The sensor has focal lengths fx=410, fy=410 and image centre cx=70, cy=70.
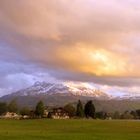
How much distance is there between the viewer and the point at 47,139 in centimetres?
6462

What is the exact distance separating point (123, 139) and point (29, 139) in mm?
16388

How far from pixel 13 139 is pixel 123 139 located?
18.5m

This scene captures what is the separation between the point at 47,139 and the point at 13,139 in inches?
209

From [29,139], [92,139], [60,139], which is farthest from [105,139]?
[29,139]

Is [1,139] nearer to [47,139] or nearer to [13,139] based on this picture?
[13,139]

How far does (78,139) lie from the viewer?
→ 213ft

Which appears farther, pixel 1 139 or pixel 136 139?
pixel 136 139

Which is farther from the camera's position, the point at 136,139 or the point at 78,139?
the point at 136,139

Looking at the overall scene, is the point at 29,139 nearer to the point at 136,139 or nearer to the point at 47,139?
the point at 47,139

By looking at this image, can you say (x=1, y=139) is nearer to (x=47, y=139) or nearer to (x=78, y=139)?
(x=47, y=139)

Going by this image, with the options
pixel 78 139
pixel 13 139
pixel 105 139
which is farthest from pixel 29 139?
pixel 105 139

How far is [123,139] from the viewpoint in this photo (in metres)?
68.8

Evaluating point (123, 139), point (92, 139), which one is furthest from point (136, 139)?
point (92, 139)

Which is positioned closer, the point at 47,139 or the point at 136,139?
A: the point at 47,139
